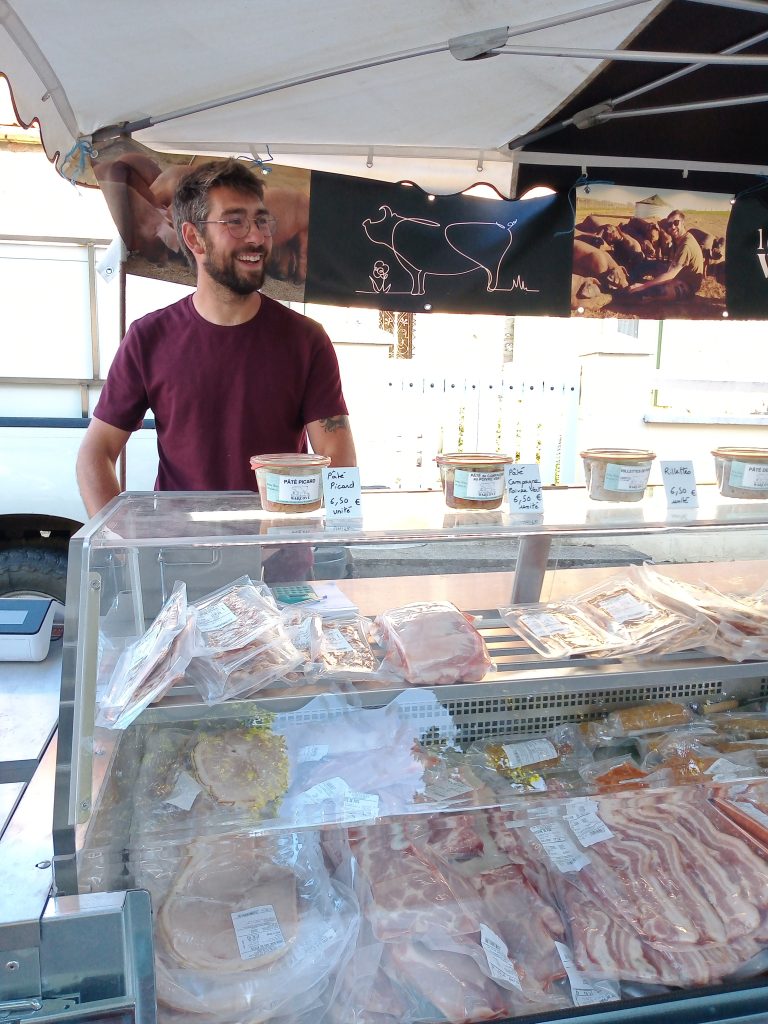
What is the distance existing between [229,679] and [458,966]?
723 mm

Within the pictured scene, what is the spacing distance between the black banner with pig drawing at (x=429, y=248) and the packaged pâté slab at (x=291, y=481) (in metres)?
2.76

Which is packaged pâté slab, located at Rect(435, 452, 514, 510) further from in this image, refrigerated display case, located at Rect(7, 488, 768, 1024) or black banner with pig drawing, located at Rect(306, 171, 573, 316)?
black banner with pig drawing, located at Rect(306, 171, 573, 316)

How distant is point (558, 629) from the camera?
1.85 m

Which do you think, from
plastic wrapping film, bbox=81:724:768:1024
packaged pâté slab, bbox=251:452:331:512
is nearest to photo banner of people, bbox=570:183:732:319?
packaged pâté slab, bbox=251:452:331:512

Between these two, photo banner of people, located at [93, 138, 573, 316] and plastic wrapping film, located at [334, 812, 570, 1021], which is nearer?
plastic wrapping film, located at [334, 812, 570, 1021]

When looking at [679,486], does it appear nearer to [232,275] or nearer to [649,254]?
[232,275]

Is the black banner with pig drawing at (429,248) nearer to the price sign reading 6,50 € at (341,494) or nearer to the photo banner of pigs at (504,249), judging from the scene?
the photo banner of pigs at (504,249)

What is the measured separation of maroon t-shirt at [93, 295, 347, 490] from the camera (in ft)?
9.18

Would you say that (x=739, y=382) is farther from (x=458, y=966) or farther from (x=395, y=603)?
(x=458, y=966)

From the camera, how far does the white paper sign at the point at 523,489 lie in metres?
A: 1.69

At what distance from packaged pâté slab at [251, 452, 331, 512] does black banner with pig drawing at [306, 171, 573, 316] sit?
9.05 ft

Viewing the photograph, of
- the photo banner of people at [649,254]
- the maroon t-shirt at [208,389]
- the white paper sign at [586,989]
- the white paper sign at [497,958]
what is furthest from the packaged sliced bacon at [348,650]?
the photo banner of people at [649,254]

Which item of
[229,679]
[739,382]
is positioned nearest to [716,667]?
[229,679]

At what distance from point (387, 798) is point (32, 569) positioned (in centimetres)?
387
